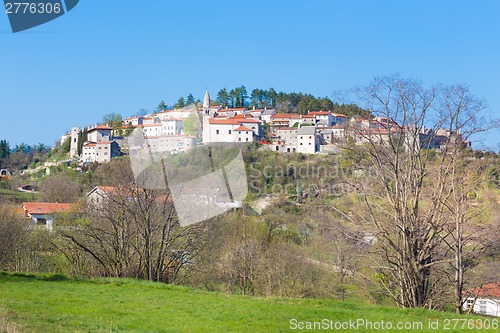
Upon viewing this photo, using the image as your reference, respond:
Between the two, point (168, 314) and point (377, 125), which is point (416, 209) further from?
point (168, 314)

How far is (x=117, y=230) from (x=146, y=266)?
218cm

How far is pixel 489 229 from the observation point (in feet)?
36.9

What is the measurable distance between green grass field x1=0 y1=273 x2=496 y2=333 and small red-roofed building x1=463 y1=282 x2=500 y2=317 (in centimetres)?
260

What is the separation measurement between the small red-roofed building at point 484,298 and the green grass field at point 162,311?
102 inches

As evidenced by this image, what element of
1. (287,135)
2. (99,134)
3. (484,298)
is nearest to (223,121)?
(287,135)

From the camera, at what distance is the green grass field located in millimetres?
8094

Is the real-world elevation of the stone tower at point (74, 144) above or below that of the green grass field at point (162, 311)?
above

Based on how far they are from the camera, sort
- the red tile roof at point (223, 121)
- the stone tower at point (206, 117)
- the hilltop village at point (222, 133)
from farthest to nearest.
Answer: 1. the red tile roof at point (223, 121)
2. the stone tower at point (206, 117)
3. the hilltop village at point (222, 133)

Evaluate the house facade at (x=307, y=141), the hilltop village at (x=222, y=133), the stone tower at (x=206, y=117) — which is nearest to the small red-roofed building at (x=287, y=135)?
the hilltop village at (x=222, y=133)

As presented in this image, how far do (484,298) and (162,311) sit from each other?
7.68 meters

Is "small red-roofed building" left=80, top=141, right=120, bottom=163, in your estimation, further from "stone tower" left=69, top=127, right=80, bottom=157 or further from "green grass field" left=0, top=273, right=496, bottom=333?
"green grass field" left=0, top=273, right=496, bottom=333

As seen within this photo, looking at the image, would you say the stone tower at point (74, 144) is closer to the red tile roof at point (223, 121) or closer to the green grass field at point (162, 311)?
the red tile roof at point (223, 121)

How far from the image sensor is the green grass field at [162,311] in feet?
26.6

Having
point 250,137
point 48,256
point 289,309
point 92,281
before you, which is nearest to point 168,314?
point 289,309
